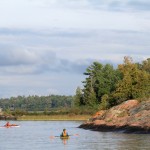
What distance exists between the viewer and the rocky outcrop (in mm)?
72875

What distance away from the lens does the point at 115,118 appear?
81.8 m

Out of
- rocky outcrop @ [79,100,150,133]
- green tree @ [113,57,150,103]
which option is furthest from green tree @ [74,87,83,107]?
rocky outcrop @ [79,100,150,133]

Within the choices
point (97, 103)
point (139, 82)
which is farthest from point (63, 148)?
point (97, 103)

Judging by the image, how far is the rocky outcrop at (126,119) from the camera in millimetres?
72875

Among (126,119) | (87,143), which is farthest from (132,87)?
(87,143)

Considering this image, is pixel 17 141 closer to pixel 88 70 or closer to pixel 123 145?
pixel 123 145

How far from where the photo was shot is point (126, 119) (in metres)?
78.4

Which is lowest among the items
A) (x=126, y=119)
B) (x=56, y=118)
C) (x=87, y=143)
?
(x=87, y=143)

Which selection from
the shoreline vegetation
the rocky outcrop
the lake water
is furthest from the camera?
the shoreline vegetation

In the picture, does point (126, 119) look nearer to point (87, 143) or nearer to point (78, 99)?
point (87, 143)

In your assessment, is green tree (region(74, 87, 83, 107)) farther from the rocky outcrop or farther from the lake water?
the lake water

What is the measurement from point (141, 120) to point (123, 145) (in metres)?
15.5

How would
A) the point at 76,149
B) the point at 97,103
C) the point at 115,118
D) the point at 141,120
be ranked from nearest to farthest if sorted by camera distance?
the point at 76,149 < the point at 141,120 < the point at 115,118 < the point at 97,103

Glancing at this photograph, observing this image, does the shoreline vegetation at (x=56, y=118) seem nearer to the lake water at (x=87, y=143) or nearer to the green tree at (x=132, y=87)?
the green tree at (x=132, y=87)
